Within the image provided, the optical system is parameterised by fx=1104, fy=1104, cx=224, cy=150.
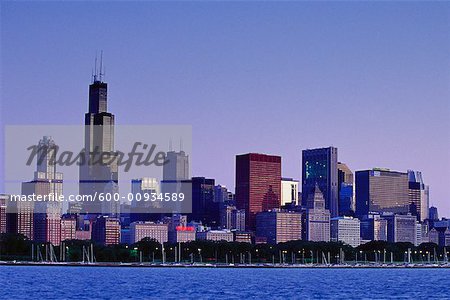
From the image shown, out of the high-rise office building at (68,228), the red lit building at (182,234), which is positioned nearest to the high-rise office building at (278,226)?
the red lit building at (182,234)

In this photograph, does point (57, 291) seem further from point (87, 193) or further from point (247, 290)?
point (87, 193)

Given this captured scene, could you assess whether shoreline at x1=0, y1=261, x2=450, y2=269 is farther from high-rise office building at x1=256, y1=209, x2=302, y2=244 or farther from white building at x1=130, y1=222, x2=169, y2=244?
high-rise office building at x1=256, y1=209, x2=302, y2=244

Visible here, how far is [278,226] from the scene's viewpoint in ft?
633

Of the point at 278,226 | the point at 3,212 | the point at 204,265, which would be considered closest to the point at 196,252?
the point at 204,265

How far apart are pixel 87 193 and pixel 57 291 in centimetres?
14886

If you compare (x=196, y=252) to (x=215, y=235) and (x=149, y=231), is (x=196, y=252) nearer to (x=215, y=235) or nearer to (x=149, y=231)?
(x=215, y=235)

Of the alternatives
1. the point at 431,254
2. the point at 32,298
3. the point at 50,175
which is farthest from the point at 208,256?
the point at 32,298

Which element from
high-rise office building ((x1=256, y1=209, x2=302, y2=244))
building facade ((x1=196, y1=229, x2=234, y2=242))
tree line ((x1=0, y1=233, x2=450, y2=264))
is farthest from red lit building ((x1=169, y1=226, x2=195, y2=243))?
tree line ((x1=0, y1=233, x2=450, y2=264))

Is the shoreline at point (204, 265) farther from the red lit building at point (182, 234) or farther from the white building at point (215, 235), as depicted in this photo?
the white building at point (215, 235)

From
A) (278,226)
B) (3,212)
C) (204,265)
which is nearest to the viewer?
(204,265)

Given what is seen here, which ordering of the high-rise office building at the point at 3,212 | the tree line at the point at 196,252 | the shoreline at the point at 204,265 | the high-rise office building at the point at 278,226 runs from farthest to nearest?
the high-rise office building at the point at 278,226, the high-rise office building at the point at 3,212, the tree line at the point at 196,252, the shoreline at the point at 204,265

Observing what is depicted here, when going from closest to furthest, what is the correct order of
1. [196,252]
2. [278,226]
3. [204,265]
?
[204,265]
[196,252]
[278,226]

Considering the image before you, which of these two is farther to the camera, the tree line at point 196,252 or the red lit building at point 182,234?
the red lit building at point 182,234

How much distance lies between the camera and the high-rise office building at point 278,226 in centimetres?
19212
